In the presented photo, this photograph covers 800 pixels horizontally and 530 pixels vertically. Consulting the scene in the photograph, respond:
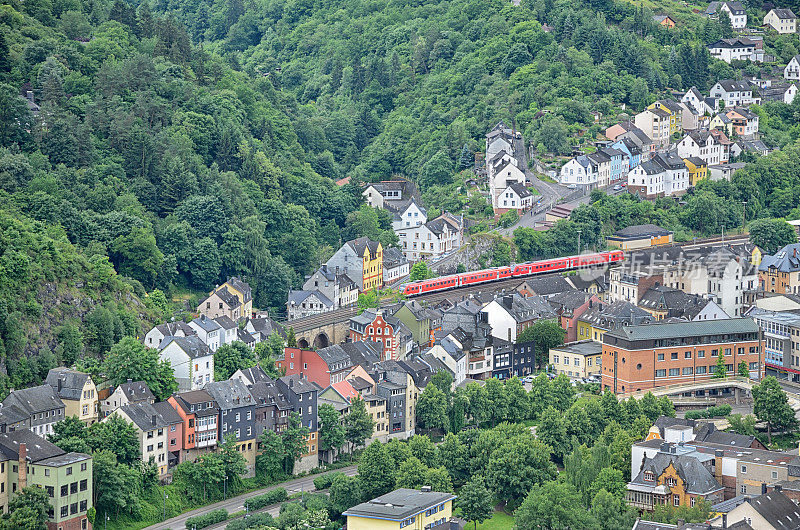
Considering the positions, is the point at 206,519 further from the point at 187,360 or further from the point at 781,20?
the point at 781,20

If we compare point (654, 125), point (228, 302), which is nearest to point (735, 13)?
point (654, 125)

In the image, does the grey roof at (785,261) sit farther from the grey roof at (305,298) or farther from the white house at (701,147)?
the grey roof at (305,298)

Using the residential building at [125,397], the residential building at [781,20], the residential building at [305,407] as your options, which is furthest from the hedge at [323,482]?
the residential building at [781,20]

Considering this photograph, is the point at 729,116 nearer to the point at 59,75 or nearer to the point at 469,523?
the point at 59,75

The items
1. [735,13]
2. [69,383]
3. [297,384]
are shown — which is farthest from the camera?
[735,13]

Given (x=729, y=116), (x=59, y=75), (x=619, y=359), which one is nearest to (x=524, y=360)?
(x=619, y=359)
